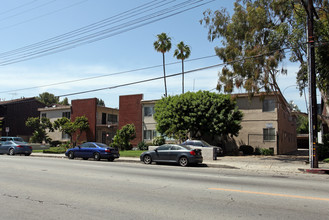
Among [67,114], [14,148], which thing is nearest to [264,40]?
[14,148]

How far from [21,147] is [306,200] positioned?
81.8 ft

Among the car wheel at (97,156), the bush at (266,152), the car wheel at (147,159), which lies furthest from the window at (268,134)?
the car wheel at (97,156)

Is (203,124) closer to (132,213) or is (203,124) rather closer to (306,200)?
(306,200)

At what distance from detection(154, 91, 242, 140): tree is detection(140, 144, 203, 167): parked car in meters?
8.54

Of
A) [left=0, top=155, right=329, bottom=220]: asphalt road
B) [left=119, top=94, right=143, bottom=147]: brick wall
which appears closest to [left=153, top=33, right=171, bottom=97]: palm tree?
[left=119, top=94, right=143, bottom=147]: brick wall

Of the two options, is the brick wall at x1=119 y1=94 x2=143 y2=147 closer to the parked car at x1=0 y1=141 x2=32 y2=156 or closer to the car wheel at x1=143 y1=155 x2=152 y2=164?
the parked car at x1=0 y1=141 x2=32 y2=156

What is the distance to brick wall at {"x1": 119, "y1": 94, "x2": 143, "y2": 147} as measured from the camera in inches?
1431

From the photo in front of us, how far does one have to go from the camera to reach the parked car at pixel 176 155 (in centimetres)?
1691

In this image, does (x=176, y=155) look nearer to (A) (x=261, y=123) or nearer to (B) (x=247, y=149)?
(B) (x=247, y=149)

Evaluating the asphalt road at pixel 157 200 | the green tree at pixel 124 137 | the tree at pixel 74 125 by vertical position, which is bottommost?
the asphalt road at pixel 157 200

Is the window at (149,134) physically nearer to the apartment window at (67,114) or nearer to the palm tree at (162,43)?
the palm tree at (162,43)

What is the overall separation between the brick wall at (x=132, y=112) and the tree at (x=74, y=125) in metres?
6.16

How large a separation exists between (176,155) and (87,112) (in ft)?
88.4

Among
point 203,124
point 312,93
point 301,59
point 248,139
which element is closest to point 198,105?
point 203,124
